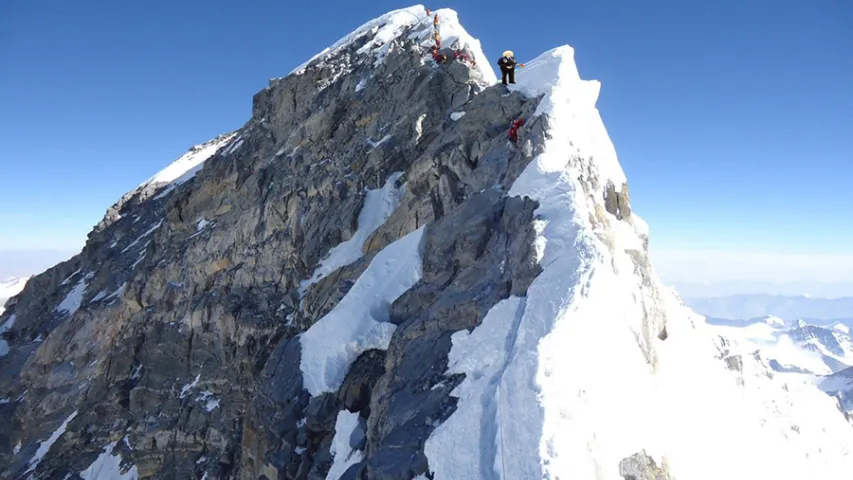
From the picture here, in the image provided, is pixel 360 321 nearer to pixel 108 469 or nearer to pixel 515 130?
pixel 515 130

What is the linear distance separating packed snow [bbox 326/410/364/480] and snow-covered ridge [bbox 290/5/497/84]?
1827 centimetres

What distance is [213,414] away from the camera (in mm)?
29031

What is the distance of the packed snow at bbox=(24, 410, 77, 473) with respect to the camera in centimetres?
3397

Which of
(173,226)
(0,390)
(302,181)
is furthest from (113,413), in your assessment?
(302,181)

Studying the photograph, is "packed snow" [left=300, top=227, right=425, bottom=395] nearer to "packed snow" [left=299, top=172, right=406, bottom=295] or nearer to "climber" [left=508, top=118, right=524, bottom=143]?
"packed snow" [left=299, top=172, right=406, bottom=295]

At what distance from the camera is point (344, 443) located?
1736 centimetres

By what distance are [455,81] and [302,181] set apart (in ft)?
35.6

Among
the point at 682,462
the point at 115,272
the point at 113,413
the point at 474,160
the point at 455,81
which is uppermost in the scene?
the point at 455,81

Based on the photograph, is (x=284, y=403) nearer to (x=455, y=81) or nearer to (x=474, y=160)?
(x=474, y=160)

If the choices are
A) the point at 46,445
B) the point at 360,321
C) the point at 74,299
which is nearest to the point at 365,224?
the point at 360,321

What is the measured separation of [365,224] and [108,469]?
22449mm

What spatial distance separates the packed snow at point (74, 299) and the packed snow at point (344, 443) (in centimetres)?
3519

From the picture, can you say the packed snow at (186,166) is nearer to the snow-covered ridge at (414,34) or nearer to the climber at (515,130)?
the snow-covered ridge at (414,34)

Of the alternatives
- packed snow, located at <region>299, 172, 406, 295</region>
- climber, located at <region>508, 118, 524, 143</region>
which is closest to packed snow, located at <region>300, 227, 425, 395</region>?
packed snow, located at <region>299, 172, 406, 295</region>
